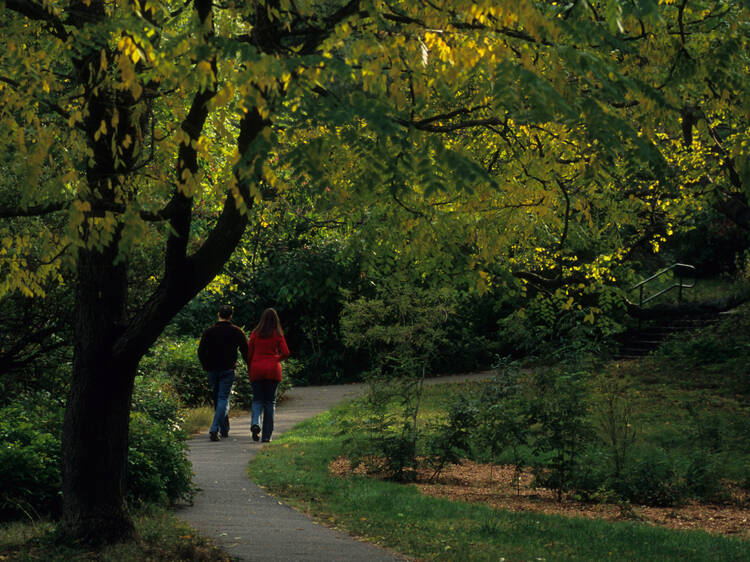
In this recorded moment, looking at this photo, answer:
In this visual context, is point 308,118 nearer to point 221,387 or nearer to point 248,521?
point 248,521

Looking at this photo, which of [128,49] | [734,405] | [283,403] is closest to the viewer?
[128,49]

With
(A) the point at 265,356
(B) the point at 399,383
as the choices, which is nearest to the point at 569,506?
(B) the point at 399,383

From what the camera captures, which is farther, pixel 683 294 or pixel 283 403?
pixel 683 294

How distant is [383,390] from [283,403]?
26.5 ft

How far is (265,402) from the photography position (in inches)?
513

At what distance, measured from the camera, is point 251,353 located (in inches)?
506

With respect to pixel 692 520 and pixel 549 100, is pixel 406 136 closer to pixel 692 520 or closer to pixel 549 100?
pixel 549 100

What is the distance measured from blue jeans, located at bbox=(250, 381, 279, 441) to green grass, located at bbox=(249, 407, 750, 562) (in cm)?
225

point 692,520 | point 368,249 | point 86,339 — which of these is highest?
point 368,249

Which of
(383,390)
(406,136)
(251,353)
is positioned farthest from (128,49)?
(251,353)

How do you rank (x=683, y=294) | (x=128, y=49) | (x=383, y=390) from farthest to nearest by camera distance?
(x=683, y=294) < (x=383, y=390) < (x=128, y=49)

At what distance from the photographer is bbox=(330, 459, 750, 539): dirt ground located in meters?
9.27

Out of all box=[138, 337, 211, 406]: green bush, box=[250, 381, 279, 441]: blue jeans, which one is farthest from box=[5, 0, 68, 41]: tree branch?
box=[138, 337, 211, 406]: green bush

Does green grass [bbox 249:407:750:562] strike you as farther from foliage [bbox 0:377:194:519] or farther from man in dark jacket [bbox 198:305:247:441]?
man in dark jacket [bbox 198:305:247:441]
